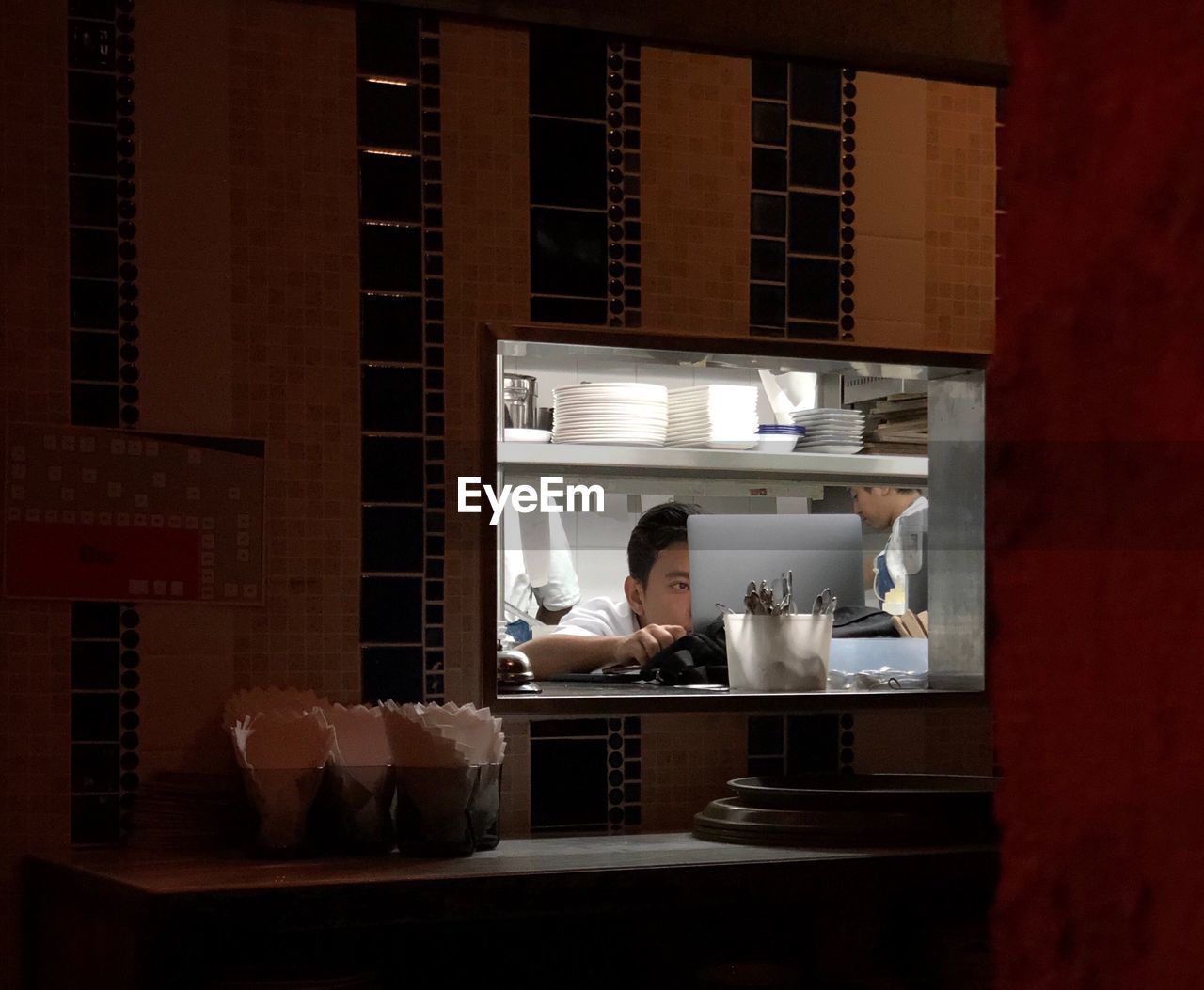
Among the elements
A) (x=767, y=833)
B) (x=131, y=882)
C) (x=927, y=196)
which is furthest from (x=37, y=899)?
(x=927, y=196)

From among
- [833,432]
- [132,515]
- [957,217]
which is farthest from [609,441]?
[132,515]

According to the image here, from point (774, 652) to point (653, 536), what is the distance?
1.57 meters

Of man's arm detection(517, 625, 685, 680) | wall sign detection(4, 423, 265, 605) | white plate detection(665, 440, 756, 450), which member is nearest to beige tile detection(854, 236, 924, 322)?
white plate detection(665, 440, 756, 450)

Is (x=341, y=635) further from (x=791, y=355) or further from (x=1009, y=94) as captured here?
(x=1009, y=94)

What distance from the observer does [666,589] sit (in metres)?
4.20

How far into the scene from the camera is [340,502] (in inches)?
94.9

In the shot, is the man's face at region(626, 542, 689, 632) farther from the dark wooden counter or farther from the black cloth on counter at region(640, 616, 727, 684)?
the dark wooden counter

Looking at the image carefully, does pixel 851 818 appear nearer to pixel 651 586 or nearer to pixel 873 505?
pixel 873 505

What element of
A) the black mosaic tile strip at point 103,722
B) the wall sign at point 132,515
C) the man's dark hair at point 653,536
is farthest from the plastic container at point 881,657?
the black mosaic tile strip at point 103,722

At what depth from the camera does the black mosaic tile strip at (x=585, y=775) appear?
252cm

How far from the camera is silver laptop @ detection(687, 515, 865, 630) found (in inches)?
123

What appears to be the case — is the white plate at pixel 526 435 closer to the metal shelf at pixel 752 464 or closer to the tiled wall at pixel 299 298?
the metal shelf at pixel 752 464

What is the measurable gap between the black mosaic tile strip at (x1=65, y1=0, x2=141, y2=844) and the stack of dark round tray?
1.01 meters

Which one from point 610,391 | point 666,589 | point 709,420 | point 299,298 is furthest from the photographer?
point 666,589
